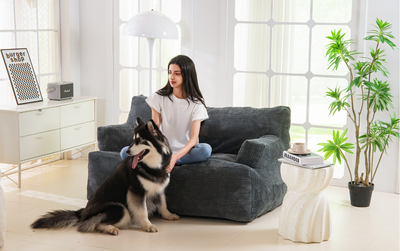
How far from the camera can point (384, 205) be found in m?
3.82

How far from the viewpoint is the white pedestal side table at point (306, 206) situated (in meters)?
2.92

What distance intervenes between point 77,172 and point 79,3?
6.06ft

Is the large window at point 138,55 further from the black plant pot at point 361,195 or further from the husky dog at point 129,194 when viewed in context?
the black plant pot at point 361,195

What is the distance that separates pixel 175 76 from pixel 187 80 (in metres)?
0.09

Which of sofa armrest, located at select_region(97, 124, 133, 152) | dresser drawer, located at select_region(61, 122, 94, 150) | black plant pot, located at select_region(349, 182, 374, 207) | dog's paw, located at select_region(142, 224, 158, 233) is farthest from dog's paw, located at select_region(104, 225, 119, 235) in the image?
black plant pot, located at select_region(349, 182, 374, 207)

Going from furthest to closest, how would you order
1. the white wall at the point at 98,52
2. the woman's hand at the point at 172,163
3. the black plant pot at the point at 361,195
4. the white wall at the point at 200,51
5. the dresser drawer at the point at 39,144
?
the white wall at the point at 98,52 → the dresser drawer at the point at 39,144 → the white wall at the point at 200,51 → the black plant pot at the point at 361,195 → the woman's hand at the point at 172,163

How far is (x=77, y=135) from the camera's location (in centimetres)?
481

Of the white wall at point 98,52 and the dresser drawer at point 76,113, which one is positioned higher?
the white wall at point 98,52

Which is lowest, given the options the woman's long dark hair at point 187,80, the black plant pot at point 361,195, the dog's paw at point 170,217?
the dog's paw at point 170,217

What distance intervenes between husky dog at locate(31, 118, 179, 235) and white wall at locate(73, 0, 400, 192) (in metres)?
1.73

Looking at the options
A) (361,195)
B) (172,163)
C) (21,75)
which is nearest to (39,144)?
(21,75)

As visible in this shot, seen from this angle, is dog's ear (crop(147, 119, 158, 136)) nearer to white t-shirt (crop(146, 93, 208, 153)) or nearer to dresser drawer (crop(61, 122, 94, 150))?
white t-shirt (crop(146, 93, 208, 153))

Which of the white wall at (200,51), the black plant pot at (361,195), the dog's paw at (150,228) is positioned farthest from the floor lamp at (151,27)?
the black plant pot at (361,195)

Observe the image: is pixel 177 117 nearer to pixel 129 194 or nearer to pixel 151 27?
pixel 129 194
